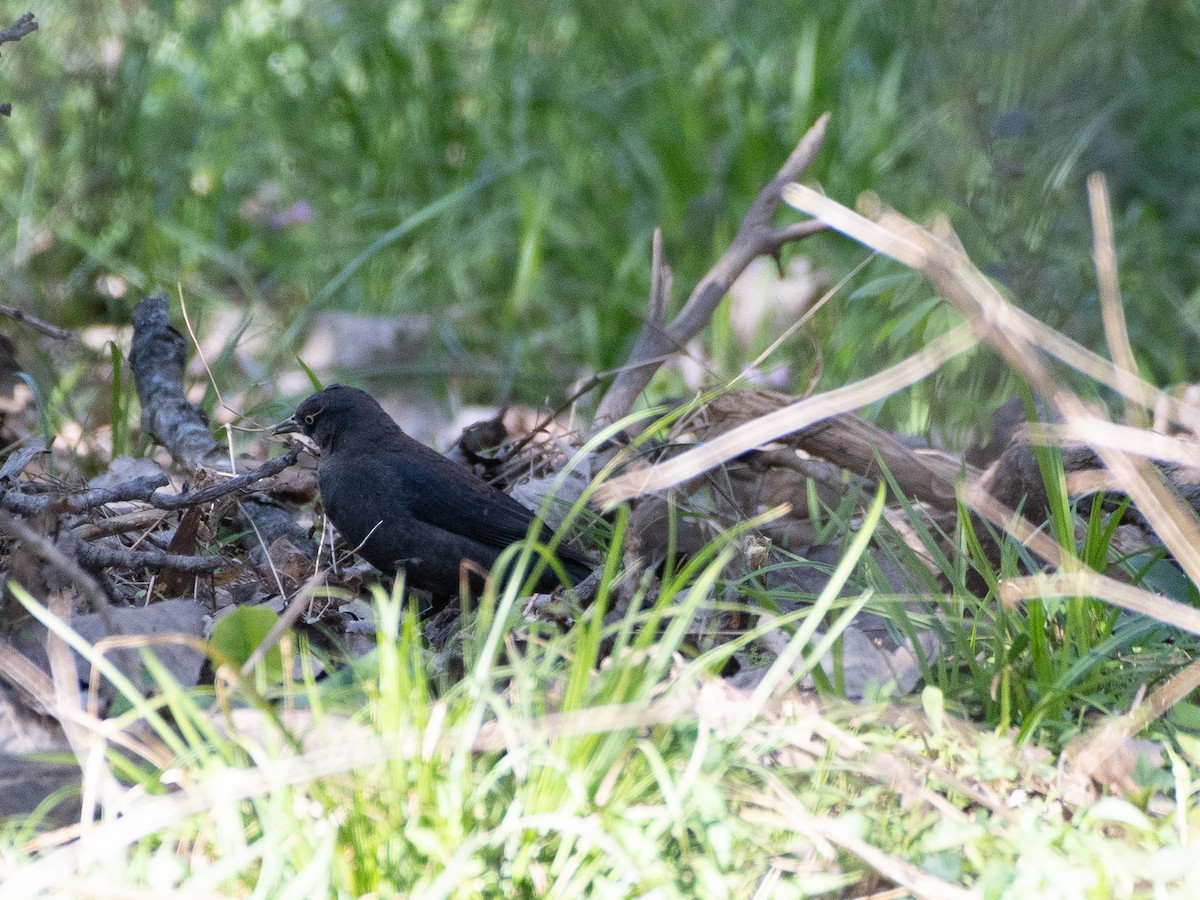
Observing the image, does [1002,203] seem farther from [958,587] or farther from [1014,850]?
[1014,850]

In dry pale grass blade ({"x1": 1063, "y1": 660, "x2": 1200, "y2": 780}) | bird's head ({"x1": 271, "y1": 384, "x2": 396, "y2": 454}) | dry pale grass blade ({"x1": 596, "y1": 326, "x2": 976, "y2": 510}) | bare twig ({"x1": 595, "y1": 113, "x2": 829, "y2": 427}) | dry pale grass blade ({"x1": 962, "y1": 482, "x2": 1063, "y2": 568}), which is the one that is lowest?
dry pale grass blade ({"x1": 1063, "y1": 660, "x2": 1200, "y2": 780})

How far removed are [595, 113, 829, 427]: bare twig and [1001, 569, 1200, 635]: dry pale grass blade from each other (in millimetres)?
1511

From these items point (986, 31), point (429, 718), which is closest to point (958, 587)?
point (429, 718)

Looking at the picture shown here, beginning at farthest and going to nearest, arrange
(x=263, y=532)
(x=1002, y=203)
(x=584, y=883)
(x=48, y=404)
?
(x=1002, y=203), (x=48, y=404), (x=263, y=532), (x=584, y=883)

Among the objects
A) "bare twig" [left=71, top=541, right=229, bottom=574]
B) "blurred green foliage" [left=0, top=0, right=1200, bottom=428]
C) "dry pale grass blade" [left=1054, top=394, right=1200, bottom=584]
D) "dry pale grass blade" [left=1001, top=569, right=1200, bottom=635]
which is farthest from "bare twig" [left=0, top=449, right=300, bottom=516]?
"blurred green foliage" [left=0, top=0, right=1200, bottom=428]

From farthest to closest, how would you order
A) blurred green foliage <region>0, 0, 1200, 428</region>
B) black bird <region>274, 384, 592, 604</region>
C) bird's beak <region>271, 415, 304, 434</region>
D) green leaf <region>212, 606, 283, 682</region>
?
blurred green foliage <region>0, 0, 1200, 428</region>
bird's beak <region>271, 415, 304, 434</region>
black bird <region>274, 384, 592, 604</region>
green leaf <region>212, 606, 283, 682</region>

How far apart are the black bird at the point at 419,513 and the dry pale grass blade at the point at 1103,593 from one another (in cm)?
115

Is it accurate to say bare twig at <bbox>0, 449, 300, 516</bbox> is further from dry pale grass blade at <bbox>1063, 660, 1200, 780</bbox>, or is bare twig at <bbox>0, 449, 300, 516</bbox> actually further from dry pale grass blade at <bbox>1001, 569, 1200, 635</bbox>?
dry pale grass blade at <bbox>1063, 660, 1200, 780</bbox>

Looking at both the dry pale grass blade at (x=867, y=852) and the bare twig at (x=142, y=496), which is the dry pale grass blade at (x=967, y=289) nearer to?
the dry pale grass blade at (x=867, y=852)

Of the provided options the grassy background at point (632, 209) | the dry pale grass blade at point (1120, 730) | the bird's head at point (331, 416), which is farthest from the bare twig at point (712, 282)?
the dry pale grass blade at point (1120, 730)

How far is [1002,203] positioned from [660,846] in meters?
2.90

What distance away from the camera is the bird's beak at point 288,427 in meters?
3.50

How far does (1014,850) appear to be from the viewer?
5.75ft

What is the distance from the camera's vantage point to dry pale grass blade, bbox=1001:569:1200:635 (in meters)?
1.92
